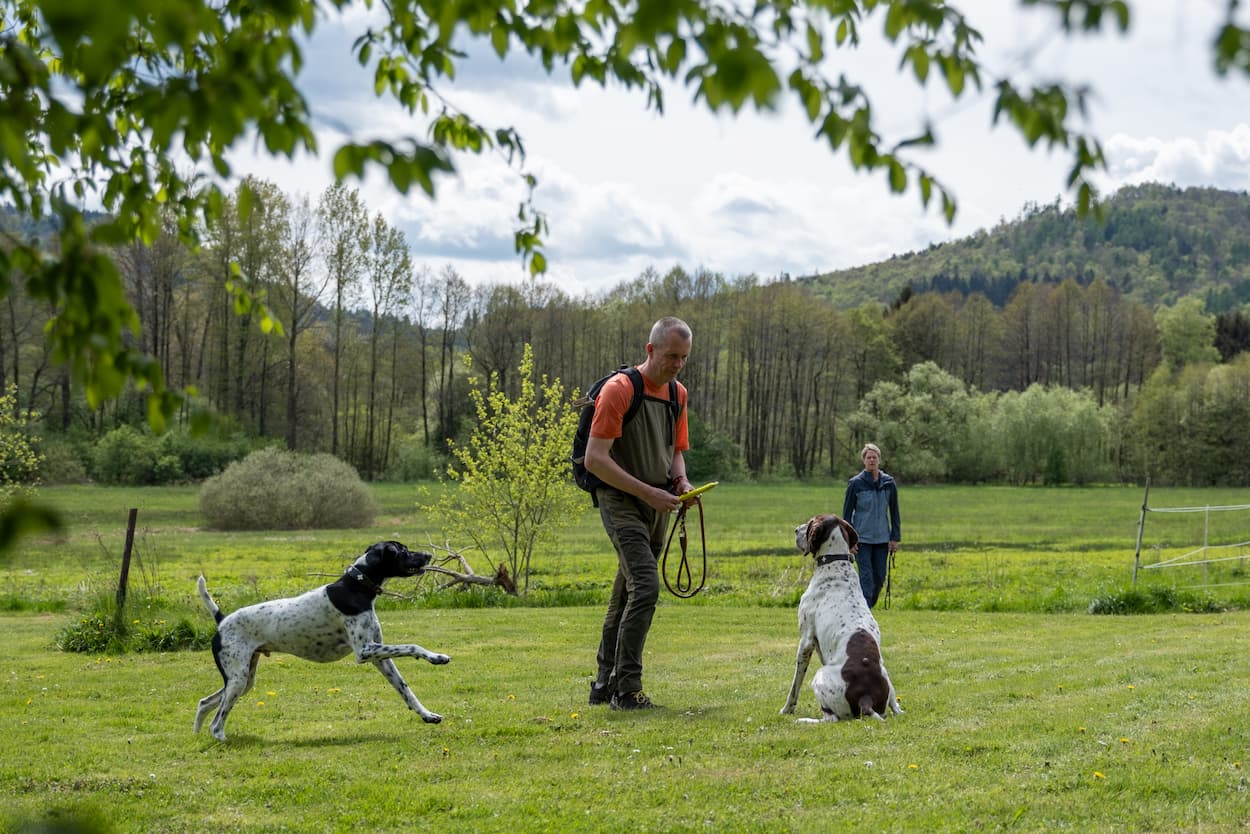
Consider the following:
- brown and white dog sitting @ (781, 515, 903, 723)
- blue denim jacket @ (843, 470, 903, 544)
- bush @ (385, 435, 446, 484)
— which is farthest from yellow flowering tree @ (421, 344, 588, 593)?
bush @ (385, 435, 446, 484)

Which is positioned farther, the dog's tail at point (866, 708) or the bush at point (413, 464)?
the bush at point (413, 464)

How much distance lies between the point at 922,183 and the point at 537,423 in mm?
17429

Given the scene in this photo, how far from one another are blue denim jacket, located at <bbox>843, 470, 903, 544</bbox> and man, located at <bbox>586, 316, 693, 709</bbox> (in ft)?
19.6

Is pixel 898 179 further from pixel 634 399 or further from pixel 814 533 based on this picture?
pixel 814 533

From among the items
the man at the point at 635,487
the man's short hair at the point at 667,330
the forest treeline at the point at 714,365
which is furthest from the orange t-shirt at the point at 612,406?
the forest treeline at the point at 714,365

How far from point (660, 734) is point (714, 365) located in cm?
7312

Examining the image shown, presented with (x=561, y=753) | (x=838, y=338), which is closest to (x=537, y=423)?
(x=561, y=753)

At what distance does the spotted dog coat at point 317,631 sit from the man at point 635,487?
1.39 meters

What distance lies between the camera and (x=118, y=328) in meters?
2.63

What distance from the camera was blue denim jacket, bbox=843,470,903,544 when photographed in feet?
45.2

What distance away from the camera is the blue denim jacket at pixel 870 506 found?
13766 millimetres

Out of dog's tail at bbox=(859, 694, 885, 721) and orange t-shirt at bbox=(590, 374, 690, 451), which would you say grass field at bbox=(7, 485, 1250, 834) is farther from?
orange t-shirt at bbox=(590, 374, 690, 451)

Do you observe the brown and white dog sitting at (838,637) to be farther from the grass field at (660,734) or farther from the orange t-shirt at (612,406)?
the orange t-shirt at (612,406)

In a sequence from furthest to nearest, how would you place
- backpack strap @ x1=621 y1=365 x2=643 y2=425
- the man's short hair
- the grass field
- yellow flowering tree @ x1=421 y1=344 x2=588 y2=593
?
yellow flowering tree @ x1=421 y1=344 x2=588 y2=593 < backpack strap @ x1=621 y1=365 x2=643 y2=425 < the man's short hair < the grass field
